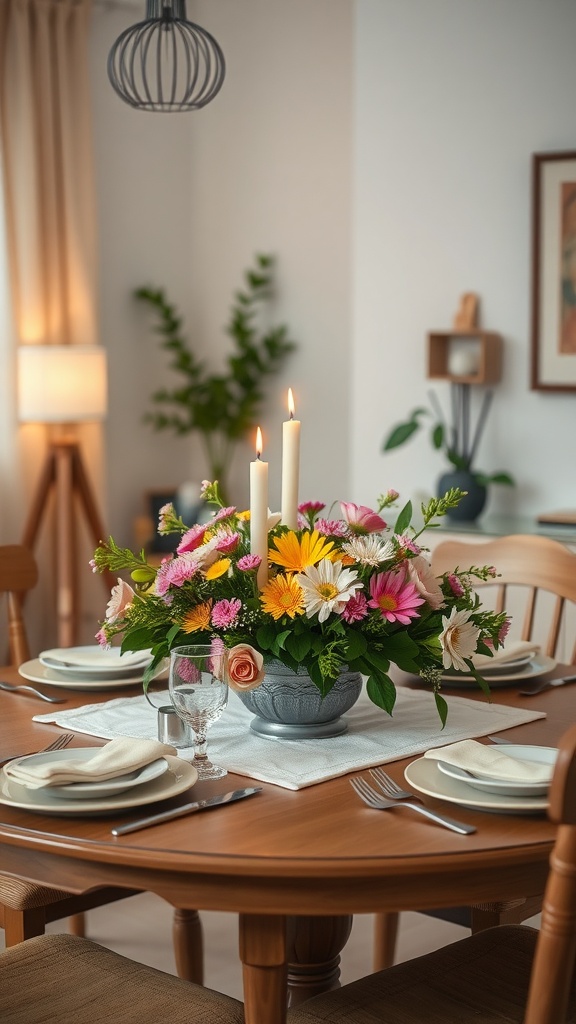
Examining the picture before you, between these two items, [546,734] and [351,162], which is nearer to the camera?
[546,734]

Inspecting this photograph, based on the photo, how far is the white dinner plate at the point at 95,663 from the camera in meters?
2.20

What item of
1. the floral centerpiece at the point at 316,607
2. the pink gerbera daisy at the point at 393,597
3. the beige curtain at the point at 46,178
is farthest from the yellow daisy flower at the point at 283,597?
the beige curtain at the point at 46,178

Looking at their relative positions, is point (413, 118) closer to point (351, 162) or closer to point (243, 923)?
point (351, 162)

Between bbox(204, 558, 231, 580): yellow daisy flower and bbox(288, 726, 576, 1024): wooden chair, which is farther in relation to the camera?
bbox(204, 558, 231, 580): yellow daisy flower

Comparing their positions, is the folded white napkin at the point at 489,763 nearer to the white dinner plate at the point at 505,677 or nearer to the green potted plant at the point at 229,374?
the white dinner plate at the point at 505,677

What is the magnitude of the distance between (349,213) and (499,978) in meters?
3.90

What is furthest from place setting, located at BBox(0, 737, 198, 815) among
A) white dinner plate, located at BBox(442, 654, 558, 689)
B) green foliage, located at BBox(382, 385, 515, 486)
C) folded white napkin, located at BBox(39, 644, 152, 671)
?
green foliage, located at BBox(382, 385, 515, 486)

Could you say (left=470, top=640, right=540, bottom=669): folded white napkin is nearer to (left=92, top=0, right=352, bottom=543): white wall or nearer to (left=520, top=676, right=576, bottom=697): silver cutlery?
(left=520, top=676, right=576, bottom=697): silver cutlery

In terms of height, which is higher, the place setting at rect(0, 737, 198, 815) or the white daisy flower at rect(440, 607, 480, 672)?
the white daisy flower at rect(440, 607, 480, 672)

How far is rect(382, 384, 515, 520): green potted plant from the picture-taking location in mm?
4031

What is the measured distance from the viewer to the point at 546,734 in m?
1.89

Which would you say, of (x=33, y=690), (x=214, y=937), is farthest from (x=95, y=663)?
Answer: (x=214, y=937)

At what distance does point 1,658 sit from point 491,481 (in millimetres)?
2083

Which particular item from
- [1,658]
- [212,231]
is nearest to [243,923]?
[1,658]
